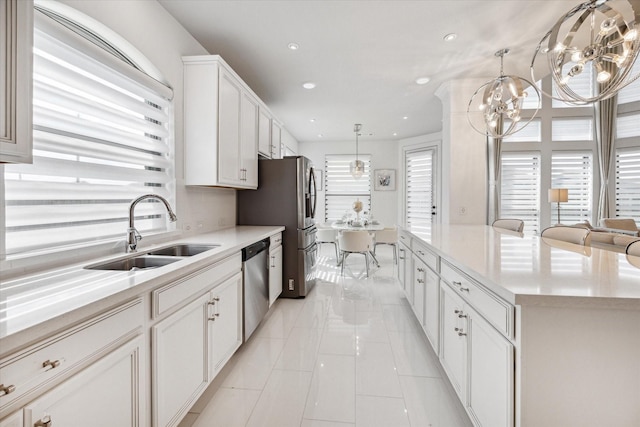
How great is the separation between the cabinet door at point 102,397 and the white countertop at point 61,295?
0.19m

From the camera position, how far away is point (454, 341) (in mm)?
1641

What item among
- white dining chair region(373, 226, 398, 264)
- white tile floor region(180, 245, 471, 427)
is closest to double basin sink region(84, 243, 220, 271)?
white tile floor region(180, 245, 471, 427)

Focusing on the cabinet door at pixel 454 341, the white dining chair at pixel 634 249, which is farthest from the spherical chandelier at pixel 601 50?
the cabinet door at pixel 454 341

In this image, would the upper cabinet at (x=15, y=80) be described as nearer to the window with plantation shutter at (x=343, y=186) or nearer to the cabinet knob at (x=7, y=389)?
the cabinet knob at (x=7, y=389)

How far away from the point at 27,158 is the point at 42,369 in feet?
2.13

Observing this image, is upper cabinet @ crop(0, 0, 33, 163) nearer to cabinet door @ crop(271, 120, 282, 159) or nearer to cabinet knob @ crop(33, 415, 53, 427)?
cabinet knob @ crop(33, 415, 53, 427)

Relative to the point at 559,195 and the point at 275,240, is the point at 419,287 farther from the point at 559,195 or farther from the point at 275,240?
the point at 559,195

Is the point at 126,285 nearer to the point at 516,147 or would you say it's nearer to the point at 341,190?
the point at 516,147

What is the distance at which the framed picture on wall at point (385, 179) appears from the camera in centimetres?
752

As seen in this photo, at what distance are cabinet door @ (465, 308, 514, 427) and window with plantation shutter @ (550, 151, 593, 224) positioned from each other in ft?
16.4

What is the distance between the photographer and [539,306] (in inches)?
39.2

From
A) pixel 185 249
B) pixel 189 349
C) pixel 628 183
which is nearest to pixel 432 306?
pixel 189 349

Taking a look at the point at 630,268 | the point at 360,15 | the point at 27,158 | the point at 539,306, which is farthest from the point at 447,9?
the point at 27,158

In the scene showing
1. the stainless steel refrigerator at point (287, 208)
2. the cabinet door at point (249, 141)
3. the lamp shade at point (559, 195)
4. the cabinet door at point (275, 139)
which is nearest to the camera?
the cabinet door at point (249, 141)
